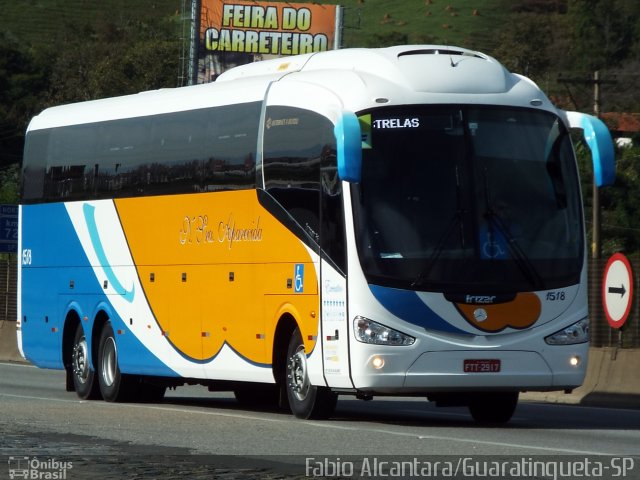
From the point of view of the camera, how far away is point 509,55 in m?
127

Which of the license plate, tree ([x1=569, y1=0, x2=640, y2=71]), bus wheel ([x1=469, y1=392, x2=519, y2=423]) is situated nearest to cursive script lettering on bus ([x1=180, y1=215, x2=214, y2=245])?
bus wheel ([x1=469, y1=392, x2=519, y2=423])

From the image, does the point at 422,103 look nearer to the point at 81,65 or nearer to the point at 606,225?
the point at 606,225

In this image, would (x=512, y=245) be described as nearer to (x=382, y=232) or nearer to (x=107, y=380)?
(x=382, y=232)

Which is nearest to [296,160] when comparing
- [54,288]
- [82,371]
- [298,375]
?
[298,375]

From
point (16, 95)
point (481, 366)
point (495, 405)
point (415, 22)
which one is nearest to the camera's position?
point (481, 366)

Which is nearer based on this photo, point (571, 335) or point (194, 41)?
point (571, 335)

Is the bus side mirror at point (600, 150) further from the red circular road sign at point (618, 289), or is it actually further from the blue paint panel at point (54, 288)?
the blue paint panel at point (54, 288)

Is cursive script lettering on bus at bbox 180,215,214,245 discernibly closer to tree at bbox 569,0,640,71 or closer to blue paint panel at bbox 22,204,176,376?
blue paint panel at bbox 22,204,176,376

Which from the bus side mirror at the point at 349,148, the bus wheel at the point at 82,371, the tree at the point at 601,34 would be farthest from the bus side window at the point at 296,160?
the tree at the point at 601,34

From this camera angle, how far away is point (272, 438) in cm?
1536

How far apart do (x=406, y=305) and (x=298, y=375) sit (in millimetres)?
1912

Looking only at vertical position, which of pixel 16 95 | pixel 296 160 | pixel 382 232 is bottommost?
pixel 382 232

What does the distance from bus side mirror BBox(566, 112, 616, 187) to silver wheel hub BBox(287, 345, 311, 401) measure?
3.51 meters

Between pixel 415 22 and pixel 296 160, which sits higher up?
pixel 415 22
